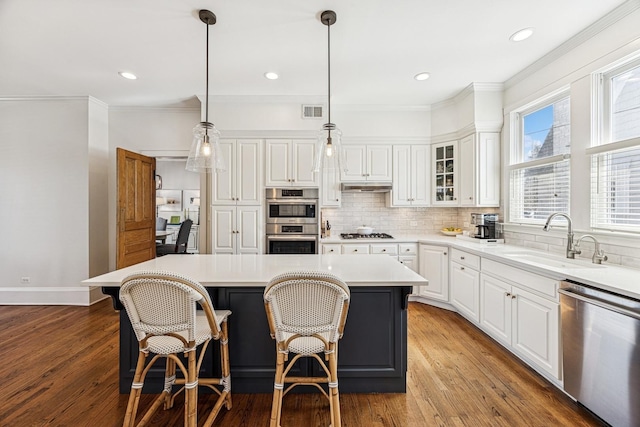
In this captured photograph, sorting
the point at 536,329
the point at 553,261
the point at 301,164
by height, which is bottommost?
the point at 536,329

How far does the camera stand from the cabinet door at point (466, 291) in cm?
297

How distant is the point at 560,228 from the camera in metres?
2.71

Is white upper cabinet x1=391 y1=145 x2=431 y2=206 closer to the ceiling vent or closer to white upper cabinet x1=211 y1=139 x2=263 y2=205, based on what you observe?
the ceiling vent

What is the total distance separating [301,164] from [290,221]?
793 mm

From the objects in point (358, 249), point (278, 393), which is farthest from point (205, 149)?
point (358, 249)

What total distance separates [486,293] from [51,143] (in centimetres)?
565

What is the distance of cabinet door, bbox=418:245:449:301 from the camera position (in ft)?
11.7

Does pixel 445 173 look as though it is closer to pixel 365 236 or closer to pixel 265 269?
pixel 365 236

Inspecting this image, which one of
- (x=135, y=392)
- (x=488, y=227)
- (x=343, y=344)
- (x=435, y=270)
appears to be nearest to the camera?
(x=135, y=392)

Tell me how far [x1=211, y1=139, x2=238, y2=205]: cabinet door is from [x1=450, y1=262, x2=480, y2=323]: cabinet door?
295cm

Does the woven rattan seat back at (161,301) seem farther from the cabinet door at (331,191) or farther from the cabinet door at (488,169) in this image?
the cabinet door at (488,169)

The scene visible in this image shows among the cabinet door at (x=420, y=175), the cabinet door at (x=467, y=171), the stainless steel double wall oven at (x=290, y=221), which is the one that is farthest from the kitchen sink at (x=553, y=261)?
the stainless steel double wall oven at (x=290, y=221)

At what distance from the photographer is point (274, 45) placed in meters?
2.68

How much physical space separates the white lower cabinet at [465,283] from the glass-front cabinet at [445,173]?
92 cm
